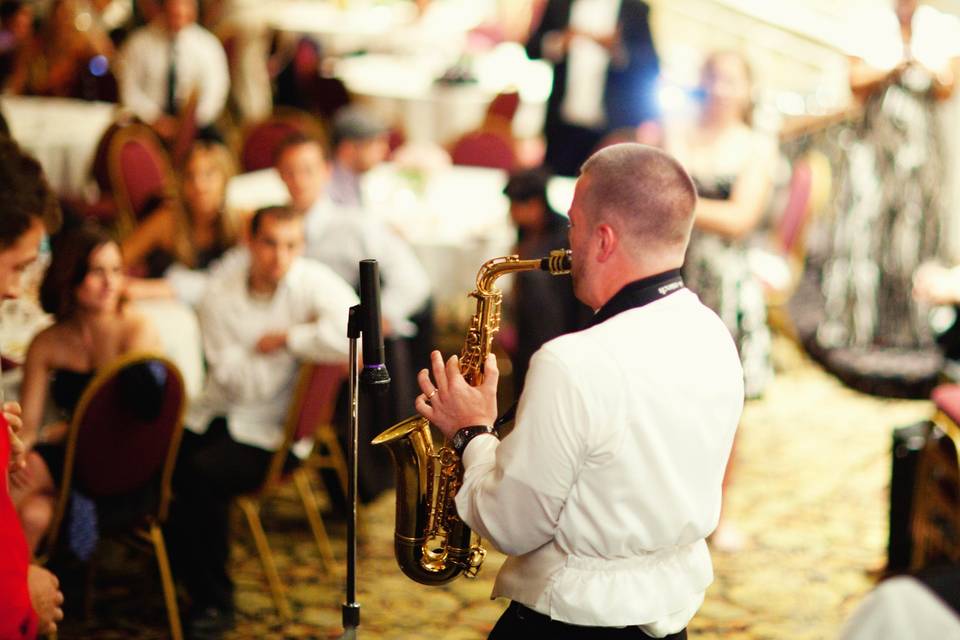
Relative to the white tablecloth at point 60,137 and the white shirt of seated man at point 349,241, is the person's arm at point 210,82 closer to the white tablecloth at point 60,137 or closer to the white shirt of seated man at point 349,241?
the white tablecloth at point 60,137

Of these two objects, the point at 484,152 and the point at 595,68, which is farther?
the point at 484,152

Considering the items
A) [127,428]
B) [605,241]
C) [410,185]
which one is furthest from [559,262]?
[410,185]

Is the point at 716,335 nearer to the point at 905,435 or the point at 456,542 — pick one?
the point at 456,542

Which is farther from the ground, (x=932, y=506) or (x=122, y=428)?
(x=122, y=428)

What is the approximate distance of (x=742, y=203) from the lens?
13.2ft

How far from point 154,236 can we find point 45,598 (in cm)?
293

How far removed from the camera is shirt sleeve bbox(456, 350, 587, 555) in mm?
1756

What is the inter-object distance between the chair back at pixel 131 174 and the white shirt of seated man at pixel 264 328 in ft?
7.30

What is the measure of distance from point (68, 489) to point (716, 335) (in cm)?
173

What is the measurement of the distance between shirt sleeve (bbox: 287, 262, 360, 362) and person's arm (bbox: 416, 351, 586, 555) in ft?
5.45

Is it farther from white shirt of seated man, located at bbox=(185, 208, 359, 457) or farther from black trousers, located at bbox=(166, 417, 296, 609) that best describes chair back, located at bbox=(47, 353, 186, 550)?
white shirt of seated man, located at bbox=(185, 208, 359, 457)

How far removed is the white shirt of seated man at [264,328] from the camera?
3.68 m

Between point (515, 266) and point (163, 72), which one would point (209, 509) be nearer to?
point (515, 266)

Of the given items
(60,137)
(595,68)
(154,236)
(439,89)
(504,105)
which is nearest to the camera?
(154,236)
